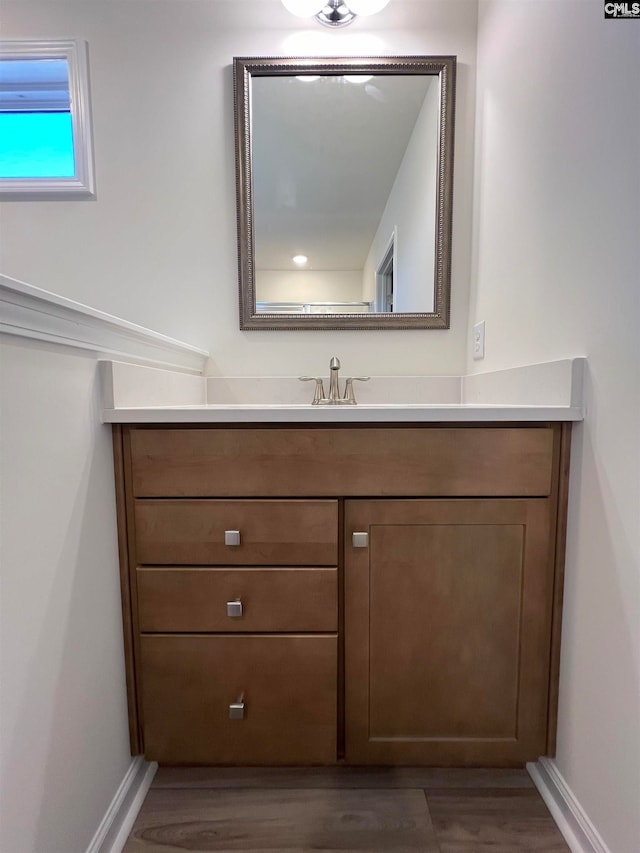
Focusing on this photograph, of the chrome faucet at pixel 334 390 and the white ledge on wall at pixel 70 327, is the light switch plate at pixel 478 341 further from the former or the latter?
the white ledge on wall at pixel 70 327

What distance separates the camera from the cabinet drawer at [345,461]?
87 centimetres

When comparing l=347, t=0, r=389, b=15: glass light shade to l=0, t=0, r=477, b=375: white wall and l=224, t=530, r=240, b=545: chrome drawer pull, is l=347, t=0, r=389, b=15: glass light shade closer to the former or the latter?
l=0, t=0, r=477, b=375: white wall

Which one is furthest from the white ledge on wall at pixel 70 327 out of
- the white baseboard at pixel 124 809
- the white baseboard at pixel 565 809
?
the white baseboard at pixel 565 809

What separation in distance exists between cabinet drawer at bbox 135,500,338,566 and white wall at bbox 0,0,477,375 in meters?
0.73

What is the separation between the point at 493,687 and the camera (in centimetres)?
92

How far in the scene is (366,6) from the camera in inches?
49.9

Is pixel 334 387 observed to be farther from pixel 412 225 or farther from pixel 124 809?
pixel 124 809

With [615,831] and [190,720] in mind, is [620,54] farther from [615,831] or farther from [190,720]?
[190,720]

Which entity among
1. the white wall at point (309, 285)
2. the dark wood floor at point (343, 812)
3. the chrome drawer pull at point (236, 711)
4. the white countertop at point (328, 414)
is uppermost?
the white wall at point (309, 285)

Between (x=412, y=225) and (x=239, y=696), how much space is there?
5.05 feet

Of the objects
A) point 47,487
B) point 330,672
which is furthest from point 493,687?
point 47,487

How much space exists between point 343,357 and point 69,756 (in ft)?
4.19

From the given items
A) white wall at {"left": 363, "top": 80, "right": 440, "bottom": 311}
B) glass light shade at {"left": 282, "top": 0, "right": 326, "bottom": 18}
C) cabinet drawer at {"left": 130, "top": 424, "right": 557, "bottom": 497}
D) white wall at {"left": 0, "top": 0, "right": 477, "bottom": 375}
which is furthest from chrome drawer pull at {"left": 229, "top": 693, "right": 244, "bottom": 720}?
glass light shade at {"left": 282, "top": 0, "right": 326, "bottom": 18}

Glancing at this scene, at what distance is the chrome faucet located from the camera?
137 centimetres
